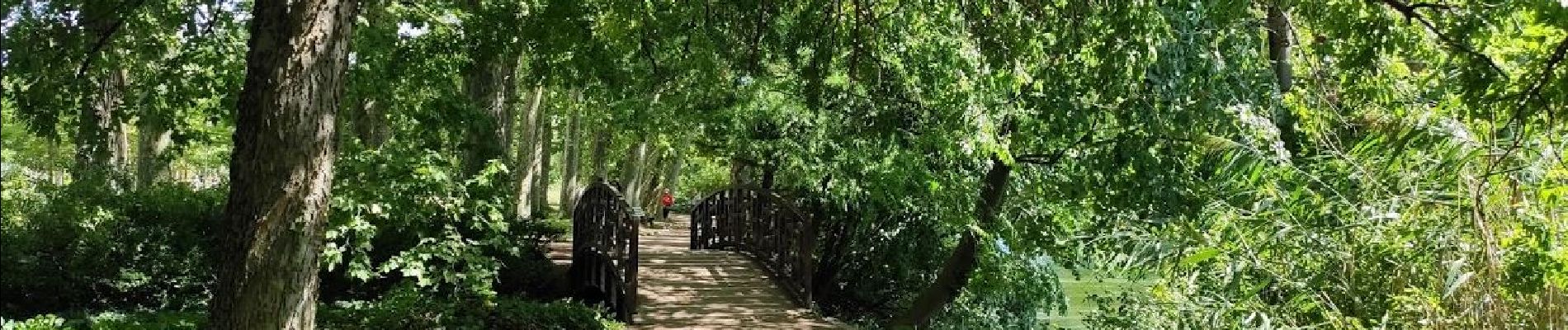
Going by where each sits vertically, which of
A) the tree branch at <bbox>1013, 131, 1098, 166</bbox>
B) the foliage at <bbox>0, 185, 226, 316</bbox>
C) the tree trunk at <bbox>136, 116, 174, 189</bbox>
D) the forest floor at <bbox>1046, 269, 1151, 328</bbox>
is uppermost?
the tree trunk at <bbox>136, 116, 174, 189</bbox>

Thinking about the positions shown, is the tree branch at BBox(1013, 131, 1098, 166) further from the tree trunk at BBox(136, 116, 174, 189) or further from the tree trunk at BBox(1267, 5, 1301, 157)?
the tree trunk at BBox(136, 116, 174, 189)

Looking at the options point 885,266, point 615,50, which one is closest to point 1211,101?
point 615,50

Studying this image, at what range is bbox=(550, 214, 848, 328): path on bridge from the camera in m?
8.21

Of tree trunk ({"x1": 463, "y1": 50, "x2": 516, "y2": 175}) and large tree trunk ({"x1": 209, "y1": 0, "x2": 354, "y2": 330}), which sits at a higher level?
tree trunk ({"x1": 463, "y1": 50, "x2": 516, "y2": 175})

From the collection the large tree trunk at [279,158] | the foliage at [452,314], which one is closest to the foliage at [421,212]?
the foliage at [452,314]

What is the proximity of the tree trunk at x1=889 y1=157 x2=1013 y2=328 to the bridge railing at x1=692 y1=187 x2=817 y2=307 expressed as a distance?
1003mm

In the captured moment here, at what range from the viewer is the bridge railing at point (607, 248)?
27.4ft

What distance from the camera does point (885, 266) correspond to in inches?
419

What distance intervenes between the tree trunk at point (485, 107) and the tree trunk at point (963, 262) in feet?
11.8

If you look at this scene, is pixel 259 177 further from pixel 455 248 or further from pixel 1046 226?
pixel 1046 226

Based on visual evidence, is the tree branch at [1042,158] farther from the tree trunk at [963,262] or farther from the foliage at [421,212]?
the foliage at [421,212]

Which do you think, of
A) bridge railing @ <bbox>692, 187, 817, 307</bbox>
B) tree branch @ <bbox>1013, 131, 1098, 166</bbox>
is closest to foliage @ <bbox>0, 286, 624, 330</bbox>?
bridge railing @ <bbox>692, 187, 817, 307</bbox>

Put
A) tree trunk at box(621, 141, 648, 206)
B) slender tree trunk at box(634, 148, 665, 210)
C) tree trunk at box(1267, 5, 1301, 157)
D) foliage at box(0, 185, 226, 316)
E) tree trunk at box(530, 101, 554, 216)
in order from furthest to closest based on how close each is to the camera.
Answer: slender tree trunk at box(634, 148, 665, 210), tree trunk at box(621, 141, 648, 206), tree trunk at box(530, 101, 554, 216), foliage at box(0, 185, 226, 316), tree trunk at box(1267, 5, 1301, 157)

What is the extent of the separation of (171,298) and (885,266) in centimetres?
656
